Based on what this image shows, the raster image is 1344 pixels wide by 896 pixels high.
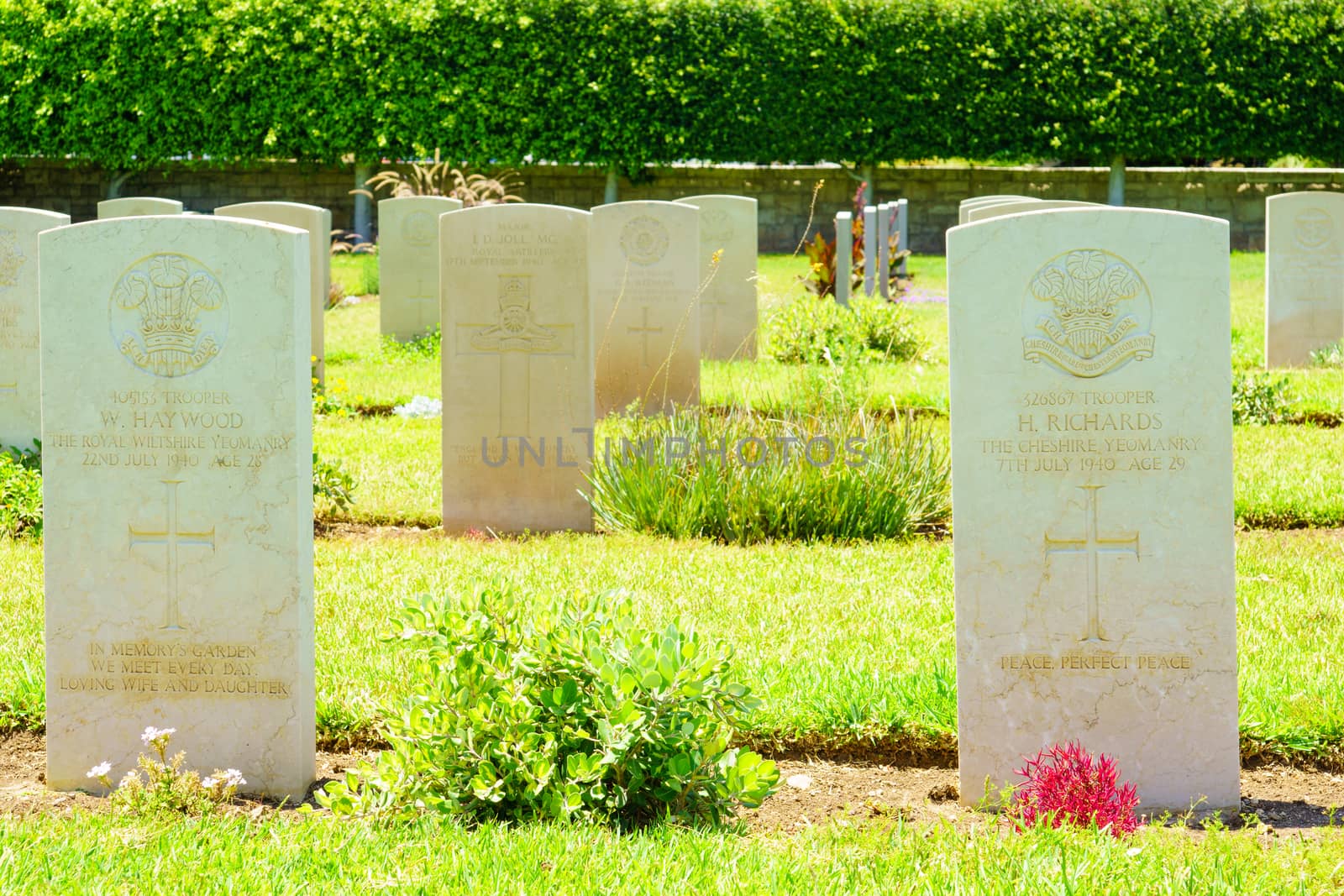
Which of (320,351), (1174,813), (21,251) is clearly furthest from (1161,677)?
(320,351)

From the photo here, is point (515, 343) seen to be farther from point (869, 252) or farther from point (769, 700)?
point (869, 252)

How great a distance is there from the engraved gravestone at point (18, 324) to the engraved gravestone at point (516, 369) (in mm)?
2147

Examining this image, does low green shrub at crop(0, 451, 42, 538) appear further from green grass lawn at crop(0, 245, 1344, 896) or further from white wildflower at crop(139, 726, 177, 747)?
white wildflower at crop(139, 726, 177, 747)

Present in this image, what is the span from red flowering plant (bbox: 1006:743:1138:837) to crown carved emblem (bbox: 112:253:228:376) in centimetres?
235

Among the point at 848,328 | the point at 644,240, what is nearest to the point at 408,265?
the point at 644,240

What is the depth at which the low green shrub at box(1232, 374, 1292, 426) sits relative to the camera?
9.48 meters

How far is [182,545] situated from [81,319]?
0.66 meters

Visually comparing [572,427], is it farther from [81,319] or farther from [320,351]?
[320,351]

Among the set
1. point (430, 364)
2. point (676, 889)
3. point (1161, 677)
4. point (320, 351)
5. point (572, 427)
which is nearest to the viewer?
point (676, 889)

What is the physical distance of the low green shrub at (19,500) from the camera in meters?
6.59

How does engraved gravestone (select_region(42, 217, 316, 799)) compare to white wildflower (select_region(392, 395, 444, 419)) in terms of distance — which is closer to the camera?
engraved gravestone (select_region(42, 217, 316, 799))

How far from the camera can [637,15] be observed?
22094mm

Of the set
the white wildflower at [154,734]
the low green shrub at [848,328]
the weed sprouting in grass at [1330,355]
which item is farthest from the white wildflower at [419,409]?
the weed sprouting in grass at [1330,355]

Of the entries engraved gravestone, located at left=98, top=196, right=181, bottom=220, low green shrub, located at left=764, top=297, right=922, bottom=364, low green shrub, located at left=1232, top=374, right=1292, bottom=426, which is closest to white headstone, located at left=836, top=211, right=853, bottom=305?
low green shrub, located at left=764, top=297, right=922, bottom=364
